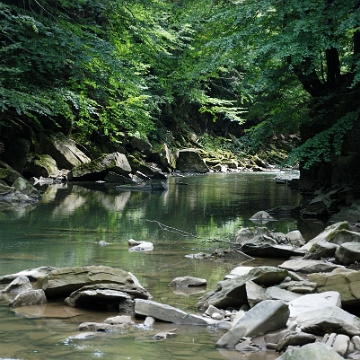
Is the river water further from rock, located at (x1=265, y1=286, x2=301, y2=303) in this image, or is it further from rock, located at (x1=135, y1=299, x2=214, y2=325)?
rock, located at (x1=265, y1=286, x2=301, y2=303)

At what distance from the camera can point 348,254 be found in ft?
25.1

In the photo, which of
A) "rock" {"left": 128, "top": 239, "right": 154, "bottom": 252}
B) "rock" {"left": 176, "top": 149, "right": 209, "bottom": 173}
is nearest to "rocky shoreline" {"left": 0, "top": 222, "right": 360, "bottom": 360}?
"rock" {"left": 128, "top": 239, "right": 154, "bottom": 252}

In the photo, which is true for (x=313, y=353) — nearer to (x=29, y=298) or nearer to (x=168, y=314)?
(x=168, y=314)

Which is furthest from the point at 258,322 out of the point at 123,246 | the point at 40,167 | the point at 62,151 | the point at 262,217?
the point at 62,151

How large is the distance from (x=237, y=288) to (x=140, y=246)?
11.9ft

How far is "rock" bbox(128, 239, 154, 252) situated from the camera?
29.7 feet

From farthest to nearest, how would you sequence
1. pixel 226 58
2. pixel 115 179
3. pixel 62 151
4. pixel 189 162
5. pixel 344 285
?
pixel 189 162, pixel 115 179, pixel 62 151, pixel 226 58, pixel 344 285

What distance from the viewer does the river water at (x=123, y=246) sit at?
450 cm

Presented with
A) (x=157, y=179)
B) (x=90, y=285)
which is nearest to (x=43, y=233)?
(x=90, y=285)

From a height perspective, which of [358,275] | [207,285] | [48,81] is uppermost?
[48,81]

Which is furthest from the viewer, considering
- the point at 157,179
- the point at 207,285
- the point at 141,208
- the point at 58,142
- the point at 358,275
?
the point at 157,179

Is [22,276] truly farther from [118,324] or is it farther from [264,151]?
[264,151]

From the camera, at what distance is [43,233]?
411 inches

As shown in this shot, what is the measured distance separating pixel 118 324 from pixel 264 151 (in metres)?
39.4
